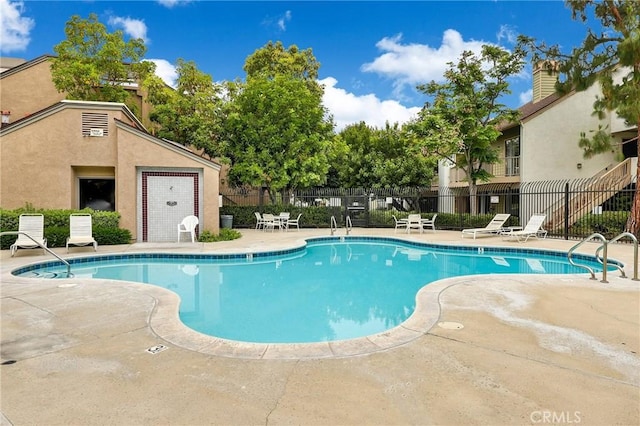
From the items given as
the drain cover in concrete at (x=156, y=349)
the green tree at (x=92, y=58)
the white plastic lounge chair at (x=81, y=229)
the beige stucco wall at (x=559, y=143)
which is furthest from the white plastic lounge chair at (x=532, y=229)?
the green tree at (x=92, y=58)

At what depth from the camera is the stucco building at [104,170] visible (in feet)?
40.7

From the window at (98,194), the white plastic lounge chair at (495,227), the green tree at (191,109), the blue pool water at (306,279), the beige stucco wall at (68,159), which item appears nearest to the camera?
the blue pool water at (306,279)

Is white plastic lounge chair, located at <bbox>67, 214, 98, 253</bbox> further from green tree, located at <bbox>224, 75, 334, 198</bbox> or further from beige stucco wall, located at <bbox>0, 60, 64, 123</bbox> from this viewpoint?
beige stucco wall, located at <bbox>0, 60, 64, 123</bbox>

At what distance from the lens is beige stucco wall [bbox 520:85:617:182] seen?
1831cm

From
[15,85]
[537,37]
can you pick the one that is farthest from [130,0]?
[537,37]

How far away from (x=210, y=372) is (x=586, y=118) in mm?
21909

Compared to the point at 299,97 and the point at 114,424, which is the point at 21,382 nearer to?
the point at 114,424

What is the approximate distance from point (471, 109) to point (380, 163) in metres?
7.66

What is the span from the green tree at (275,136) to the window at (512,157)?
997cm

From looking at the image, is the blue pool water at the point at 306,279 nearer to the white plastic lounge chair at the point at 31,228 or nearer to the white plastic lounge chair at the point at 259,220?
the white plastic lounge chair at the point at 31,228

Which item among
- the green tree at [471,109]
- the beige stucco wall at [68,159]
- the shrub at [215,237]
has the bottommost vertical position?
the shrub at [215,237]

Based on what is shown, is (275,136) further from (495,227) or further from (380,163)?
(495,227)

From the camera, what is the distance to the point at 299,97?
18.9 m

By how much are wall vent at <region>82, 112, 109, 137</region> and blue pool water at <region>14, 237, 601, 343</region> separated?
514cm
